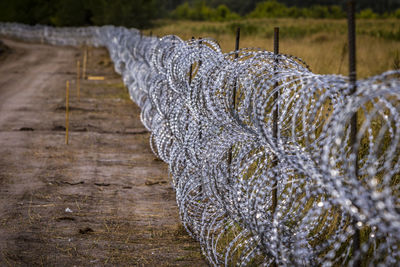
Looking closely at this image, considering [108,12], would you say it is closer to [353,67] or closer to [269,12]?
[269,12]

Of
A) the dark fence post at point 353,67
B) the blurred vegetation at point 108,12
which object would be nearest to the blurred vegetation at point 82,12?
the blurred vegetation at point 108,12

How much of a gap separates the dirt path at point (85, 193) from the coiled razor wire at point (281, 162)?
0.53 meters

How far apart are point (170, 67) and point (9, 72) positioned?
18.6m

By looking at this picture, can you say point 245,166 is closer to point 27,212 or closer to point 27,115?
point 27,212

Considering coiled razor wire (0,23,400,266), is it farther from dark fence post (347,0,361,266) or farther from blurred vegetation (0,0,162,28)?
blurred vegetation (0,0,162,28)

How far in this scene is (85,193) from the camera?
25.7ft

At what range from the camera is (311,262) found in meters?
3.89

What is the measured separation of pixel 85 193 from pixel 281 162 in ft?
14.4

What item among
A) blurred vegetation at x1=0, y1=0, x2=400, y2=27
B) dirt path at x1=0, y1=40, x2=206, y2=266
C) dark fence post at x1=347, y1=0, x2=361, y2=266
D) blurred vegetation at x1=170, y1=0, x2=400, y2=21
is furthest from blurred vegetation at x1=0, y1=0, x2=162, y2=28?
dark fence post at x1=347, y1=0, x2=361, y2=266

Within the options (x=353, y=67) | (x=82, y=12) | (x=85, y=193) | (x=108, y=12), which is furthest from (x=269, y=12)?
(x=353, y=67)

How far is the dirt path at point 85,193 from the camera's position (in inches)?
225

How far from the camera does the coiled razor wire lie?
2984mm

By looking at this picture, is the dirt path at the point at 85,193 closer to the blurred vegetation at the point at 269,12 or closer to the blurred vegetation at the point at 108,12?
the blurred vegetation at the point at 108,12

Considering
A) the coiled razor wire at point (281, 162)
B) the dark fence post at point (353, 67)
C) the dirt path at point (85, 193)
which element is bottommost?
the dirt path at point (85, 193)
